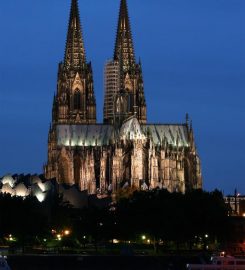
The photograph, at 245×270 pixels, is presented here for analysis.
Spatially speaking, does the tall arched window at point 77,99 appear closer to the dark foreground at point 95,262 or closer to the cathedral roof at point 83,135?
the cathedral roof at point 83,135

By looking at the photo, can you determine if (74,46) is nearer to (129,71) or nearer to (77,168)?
(129,71)

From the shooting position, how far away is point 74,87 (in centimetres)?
19262

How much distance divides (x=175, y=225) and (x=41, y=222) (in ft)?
50.8

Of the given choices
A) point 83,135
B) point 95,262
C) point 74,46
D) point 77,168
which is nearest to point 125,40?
point 74,46

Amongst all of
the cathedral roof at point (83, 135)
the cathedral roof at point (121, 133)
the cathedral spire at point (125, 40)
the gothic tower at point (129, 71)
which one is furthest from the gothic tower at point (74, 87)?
the cathedral spire at point (125, 40)

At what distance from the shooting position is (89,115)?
19388 cm

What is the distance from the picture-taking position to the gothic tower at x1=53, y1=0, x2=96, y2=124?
19162cm

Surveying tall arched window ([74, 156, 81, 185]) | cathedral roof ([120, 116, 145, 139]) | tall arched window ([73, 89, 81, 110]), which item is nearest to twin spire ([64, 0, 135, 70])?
tall arched window ([73, 89, 81, 110])

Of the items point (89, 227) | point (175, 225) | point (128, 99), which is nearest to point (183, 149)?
point (128, 99)

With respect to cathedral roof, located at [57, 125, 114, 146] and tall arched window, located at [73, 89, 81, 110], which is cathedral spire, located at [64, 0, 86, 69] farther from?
cathedral roof, located at [57, 125, 114, 146]

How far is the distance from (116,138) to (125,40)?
73.7 feet

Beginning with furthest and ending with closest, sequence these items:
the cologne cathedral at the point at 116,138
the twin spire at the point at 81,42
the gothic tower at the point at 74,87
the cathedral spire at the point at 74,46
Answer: the twin spire at the point at 81,42 → the cathedral spire at the point at 74,46 → the gothic tower at the point at 74,87 → the cologne cathedral at the point at 116,138

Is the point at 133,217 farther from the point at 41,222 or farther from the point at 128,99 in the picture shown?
the point at 128,99

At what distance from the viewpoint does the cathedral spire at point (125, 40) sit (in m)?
197
